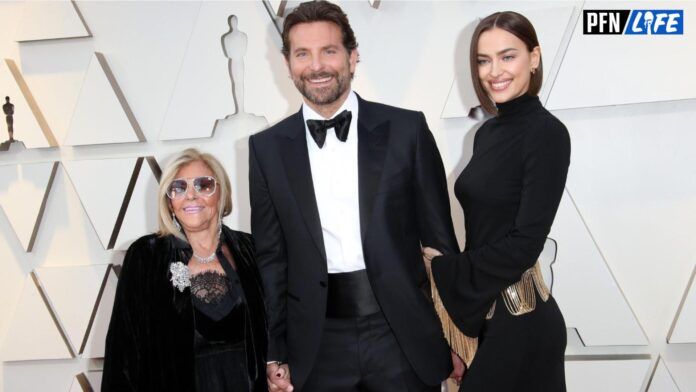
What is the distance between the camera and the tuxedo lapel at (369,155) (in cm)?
199

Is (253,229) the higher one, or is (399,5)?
(399,5)

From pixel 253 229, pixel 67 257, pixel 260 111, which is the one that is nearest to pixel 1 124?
pixel 67 257

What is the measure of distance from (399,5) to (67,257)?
2259 millimetres

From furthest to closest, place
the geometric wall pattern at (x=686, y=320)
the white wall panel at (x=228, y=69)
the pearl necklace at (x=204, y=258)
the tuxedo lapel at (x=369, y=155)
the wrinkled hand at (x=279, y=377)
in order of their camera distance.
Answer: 1. the white wall panel at (x=228, y=69)
2. the geometric wall pattern at (x=686, y=320)
3. the pearl necklace at (x=204, y=258)
4. the wrinkled hand at (x=279, y=377)
5. the tuxedo lapel at (x=369, y=155)

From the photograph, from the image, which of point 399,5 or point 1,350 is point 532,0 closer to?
point 399,5

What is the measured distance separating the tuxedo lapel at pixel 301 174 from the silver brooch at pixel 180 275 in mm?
505

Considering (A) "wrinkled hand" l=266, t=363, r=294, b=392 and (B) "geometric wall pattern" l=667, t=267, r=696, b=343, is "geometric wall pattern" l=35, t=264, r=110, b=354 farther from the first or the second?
(B) "geometric wall pattern" l=667, t=267, r=696, b=343

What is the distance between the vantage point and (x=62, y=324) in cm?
354

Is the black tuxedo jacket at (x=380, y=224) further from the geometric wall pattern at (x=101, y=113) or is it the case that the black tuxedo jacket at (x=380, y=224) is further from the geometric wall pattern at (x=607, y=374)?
the geometric wall pattern at (x=101, y=113)

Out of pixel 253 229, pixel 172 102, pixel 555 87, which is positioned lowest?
pixel 253 229

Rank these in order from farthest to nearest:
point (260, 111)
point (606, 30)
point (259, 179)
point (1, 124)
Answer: point (1, 124) → point (260, 111) → point (606, 30) → point (259, 179)

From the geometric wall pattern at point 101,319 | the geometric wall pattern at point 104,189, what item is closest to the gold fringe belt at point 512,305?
the geometric wall pattern at point 104,189

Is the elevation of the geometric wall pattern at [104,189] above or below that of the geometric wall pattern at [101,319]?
above

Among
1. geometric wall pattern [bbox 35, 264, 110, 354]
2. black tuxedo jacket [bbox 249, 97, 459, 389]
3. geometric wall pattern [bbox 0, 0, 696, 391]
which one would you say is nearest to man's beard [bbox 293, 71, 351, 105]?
black tuxedo jacket [bbox 249, 97, 459, 389]
